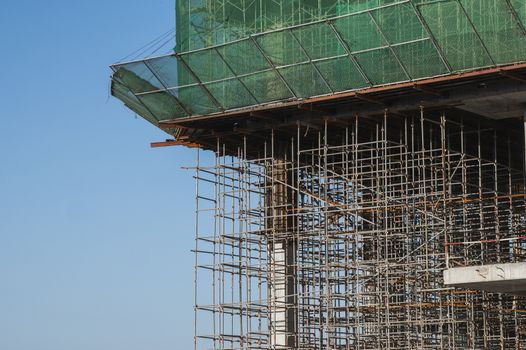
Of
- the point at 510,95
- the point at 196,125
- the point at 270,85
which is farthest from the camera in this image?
the point at 196,125

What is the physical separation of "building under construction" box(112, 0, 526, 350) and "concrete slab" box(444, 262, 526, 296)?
4.22 metres

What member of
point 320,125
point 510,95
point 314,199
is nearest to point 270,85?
point 320,125

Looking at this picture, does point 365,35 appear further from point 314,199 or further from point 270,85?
point 314,199

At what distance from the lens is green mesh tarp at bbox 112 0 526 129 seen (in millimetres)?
34406

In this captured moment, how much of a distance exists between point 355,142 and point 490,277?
33.8 feet

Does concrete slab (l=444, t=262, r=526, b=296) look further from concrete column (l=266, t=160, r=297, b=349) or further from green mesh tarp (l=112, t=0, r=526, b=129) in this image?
concrete column (l=266, t=160, r=297, b=349)

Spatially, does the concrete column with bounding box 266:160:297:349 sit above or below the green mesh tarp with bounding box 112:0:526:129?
below

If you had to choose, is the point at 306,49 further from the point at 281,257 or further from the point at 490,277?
the point at 490,277

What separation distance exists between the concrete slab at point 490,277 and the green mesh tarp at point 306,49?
7189 mm

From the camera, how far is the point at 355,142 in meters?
38.6

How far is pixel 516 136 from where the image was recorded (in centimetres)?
4059

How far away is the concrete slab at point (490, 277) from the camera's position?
28.8 meters

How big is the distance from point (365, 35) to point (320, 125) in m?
4.50

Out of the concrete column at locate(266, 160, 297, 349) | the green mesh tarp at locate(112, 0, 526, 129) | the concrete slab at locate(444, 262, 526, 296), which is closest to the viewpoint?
the concrete slab at locate(444, 262, 526, 296)
